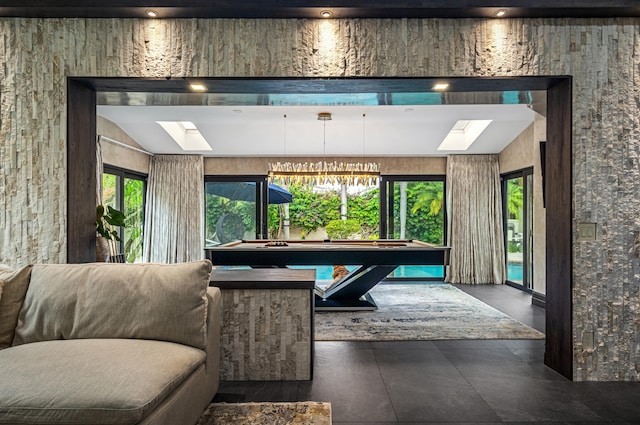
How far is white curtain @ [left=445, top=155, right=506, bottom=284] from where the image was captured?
23.3 ft

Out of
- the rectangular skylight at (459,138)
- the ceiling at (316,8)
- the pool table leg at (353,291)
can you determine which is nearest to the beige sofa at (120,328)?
the ceiling at (316,8)

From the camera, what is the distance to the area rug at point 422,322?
396 cm

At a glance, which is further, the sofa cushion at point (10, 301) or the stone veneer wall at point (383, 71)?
the stone veneer wall at point (383, 71)

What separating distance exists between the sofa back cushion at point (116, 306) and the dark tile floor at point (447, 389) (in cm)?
76

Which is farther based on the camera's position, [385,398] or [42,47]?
[42,47]

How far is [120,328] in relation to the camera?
7.11ft

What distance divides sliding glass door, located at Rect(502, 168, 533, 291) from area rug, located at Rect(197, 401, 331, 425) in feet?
16.5

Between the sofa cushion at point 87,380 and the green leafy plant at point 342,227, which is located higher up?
the green leafy plant at point 342,227

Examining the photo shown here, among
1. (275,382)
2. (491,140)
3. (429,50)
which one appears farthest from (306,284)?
(491,140)

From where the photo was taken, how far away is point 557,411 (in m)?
2.43

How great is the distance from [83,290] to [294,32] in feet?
7.19

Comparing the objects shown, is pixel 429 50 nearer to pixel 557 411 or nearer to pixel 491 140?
pixel 557 411

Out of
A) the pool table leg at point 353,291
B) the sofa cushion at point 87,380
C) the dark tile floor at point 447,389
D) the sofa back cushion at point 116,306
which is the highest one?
the sofa back cushion at point 116,306

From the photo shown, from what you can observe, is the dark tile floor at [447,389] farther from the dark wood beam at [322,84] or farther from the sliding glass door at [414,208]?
the sliding glass door at [414,208]
